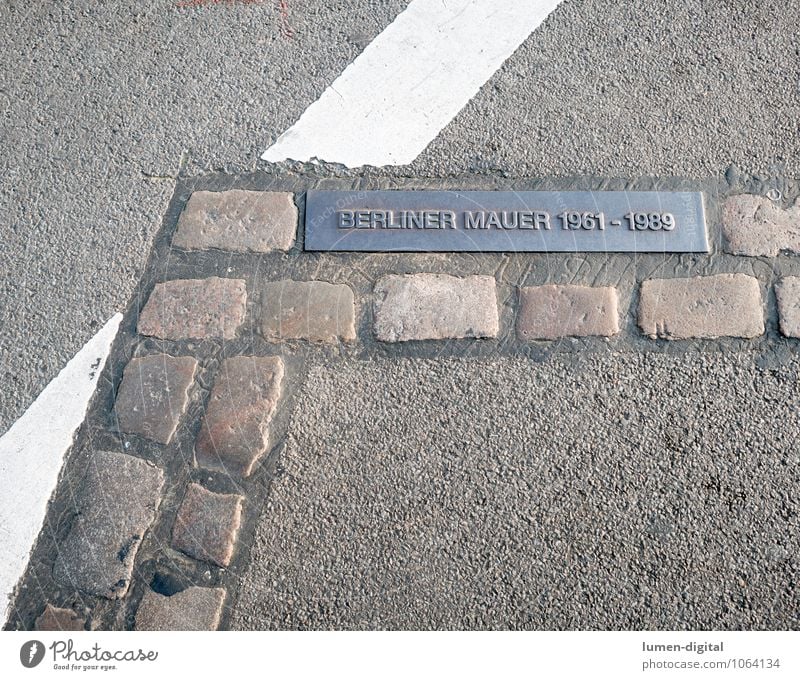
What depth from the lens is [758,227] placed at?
2.22 metres

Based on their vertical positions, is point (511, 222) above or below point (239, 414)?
above

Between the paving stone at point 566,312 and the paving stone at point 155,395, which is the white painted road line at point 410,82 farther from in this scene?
the paving stone at point 155,395

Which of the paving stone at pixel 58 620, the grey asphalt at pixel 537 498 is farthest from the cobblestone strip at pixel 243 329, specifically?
the grey asphalt at pixel 537 498

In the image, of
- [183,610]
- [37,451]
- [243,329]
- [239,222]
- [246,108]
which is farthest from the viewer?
[246,108]

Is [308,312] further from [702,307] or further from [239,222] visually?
[702,307]

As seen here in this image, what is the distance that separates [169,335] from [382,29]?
143cm

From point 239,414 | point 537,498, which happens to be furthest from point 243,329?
point 537,498

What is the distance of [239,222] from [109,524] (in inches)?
41.5

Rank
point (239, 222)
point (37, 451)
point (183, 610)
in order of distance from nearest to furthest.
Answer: point (183, 610)
point (37, 451)
point (239, 222)

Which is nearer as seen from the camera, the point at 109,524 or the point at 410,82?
the point at 109,524

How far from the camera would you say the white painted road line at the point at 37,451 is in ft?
6.42

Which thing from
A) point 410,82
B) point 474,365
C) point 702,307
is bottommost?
point 474,365

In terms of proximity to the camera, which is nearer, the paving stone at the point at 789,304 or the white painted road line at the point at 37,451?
the white painted road line at the point at 37,451

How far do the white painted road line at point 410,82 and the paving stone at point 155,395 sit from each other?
2.71ft
